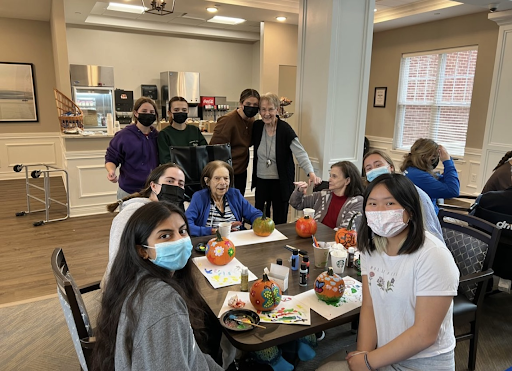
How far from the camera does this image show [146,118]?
298 cm

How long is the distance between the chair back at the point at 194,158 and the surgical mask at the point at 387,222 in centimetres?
187

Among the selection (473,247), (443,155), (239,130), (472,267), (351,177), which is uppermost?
(239,130)

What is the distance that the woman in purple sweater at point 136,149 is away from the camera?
2998mm

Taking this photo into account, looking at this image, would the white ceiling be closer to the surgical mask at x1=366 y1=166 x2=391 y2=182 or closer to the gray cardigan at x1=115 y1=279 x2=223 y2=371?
the surgical mask at x1=366 y1=166 x2=391 y2=182

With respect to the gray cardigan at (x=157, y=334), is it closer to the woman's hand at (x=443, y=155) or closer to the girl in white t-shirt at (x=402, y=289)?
the girl in white t-shirt at (x=402, y=289)

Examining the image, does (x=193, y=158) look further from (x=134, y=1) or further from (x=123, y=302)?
(x=134, y=1)

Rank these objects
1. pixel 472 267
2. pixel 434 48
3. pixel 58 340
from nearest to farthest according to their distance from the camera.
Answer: pixel 472 267 → pixel 58 340 → pixel 434 48

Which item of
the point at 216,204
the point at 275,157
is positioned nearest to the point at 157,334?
the point at 216,204

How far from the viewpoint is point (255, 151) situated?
3.29m

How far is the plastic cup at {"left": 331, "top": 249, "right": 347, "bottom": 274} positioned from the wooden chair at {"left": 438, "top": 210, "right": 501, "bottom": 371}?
0.64 m

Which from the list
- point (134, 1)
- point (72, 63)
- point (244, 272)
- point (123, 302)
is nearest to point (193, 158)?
point (244, 272)

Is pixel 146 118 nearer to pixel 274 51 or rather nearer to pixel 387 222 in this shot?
pixel 387 222

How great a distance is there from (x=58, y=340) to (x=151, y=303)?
1795mm

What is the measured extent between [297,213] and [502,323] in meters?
2.01
